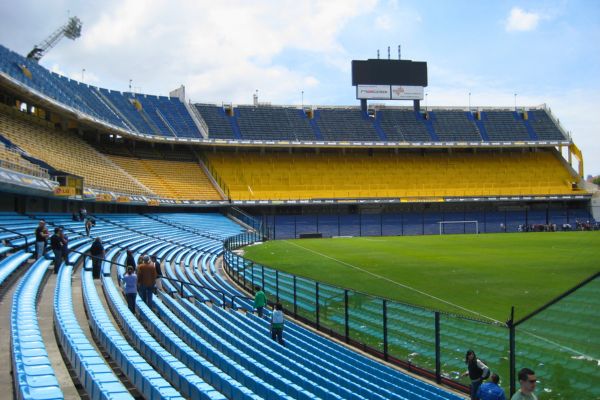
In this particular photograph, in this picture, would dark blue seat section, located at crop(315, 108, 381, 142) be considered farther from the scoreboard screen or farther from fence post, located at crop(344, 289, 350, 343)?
fence post, located at crop(344, 289, 350, 343)

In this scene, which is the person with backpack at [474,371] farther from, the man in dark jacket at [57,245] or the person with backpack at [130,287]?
the man in dark jacket at [57,245]

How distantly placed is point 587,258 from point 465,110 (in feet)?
130

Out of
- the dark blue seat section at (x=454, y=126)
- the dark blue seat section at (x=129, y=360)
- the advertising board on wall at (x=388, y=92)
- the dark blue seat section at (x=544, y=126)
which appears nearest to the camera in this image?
the dark blue seat section at (x=129, y=360)

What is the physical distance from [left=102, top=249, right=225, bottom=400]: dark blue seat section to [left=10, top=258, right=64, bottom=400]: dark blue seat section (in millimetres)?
1238

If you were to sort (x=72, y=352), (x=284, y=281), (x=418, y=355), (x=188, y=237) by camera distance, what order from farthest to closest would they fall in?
1. (x=188, y=237)
2. (x=284, y=281)
3. (x=418, y=355)
4. (x=72, y=352)

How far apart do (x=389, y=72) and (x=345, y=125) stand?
802cm

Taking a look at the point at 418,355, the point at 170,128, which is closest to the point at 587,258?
the point at 418,355

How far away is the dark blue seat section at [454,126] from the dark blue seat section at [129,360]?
53283mm

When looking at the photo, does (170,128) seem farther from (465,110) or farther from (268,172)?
(465,110)

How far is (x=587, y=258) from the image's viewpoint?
26.2 meters

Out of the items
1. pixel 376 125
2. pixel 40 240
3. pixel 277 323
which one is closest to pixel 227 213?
pixel 376 125

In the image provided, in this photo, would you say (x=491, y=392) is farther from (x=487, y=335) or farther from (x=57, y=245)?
(x=57, y=245)

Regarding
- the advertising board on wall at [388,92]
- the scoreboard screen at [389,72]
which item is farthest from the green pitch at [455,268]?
the scoreboard screen at [389,72]

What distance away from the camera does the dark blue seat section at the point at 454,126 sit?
5878 centimetres
